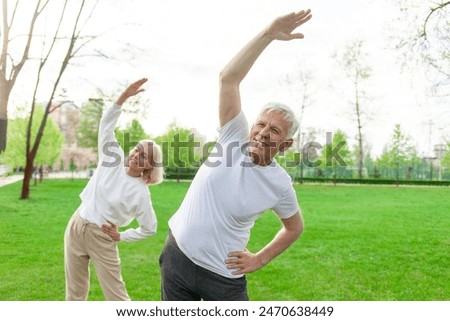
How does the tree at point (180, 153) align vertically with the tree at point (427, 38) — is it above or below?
below

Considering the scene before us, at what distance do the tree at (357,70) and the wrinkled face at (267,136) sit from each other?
2.59 m

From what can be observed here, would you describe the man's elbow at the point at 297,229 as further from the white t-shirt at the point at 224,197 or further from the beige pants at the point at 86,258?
the beige pants at the point at 86,258

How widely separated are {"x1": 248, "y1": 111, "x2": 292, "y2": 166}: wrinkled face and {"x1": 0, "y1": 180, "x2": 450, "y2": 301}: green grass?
4.88 ft

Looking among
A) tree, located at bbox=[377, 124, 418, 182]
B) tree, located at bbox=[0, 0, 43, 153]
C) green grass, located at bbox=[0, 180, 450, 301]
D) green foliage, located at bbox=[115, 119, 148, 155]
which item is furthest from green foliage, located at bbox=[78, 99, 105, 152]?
tree, located at bbox=[377, 124, 418, 182]

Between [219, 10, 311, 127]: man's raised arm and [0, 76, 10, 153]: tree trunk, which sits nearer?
[219, 10, 311, 127]: man's raised arm

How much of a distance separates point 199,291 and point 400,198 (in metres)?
6.18

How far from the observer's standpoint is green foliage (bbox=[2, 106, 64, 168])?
13.2ft

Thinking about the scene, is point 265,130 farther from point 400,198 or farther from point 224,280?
point 400,198

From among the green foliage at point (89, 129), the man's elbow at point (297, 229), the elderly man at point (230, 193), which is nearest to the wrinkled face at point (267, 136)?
the elderly man at point (230, 193)

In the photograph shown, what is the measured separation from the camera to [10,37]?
257 centimetres

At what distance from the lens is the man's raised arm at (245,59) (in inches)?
37.9

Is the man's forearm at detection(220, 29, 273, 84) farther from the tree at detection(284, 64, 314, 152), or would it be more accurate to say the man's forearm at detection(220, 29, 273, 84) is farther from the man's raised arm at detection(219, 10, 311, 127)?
the tree at detection(284, 64, 314, 152)

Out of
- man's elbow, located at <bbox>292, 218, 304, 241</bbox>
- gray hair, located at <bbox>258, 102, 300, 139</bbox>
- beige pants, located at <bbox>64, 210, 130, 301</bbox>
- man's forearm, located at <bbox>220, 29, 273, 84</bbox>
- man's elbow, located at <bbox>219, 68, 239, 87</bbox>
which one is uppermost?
man's forearm, located at <bbox>220, 29, 273, 84</bbox>

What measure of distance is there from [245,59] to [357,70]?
10.2 feet
